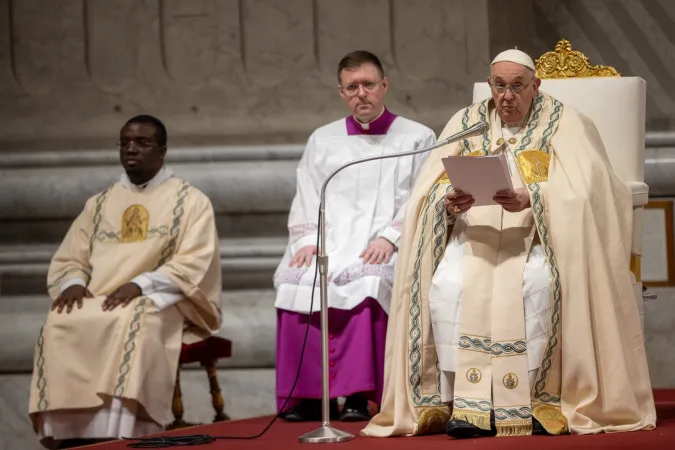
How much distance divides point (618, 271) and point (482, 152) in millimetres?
776

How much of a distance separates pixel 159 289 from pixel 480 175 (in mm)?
2218

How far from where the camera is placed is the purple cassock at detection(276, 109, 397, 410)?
6117 millimetres

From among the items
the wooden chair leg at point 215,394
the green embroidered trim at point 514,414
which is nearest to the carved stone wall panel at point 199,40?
the wooden chair leg at point 215,394

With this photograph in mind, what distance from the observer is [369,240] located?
644cm

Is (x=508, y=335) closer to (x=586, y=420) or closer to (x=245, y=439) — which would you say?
(x=586, y=420)

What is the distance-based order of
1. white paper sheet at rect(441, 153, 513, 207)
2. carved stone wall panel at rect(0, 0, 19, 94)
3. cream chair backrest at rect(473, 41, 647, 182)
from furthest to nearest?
carved stone wall panel at rect(0, 0, 19, 94) → cream chair backrest at rect(473, 41, 647, 182) → white paper sheet at rect(441, 153, 513, 207)

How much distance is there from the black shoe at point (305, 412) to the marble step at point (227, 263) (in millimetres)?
2086

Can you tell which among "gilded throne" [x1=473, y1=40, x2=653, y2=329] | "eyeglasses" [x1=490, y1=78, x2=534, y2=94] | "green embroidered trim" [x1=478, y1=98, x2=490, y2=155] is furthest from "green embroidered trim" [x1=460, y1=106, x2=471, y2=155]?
"gilded throne" [x1=473, y1=40, x2=653, y2=329]

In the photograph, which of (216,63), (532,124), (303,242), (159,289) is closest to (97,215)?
(159,289)

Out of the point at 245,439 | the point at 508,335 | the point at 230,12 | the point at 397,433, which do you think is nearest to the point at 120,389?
the point at 245,439

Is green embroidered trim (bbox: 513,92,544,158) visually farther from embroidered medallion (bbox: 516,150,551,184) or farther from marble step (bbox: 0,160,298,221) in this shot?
marble step (bbox: 0,160,298,221)

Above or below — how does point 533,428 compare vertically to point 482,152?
below

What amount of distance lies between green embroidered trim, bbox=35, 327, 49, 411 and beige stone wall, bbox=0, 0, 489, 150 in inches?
90.2

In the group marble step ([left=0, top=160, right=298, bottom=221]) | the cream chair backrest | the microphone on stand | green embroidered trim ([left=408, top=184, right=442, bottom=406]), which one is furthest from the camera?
marble step ([left=0, top=160, right=298, bottom=221])
